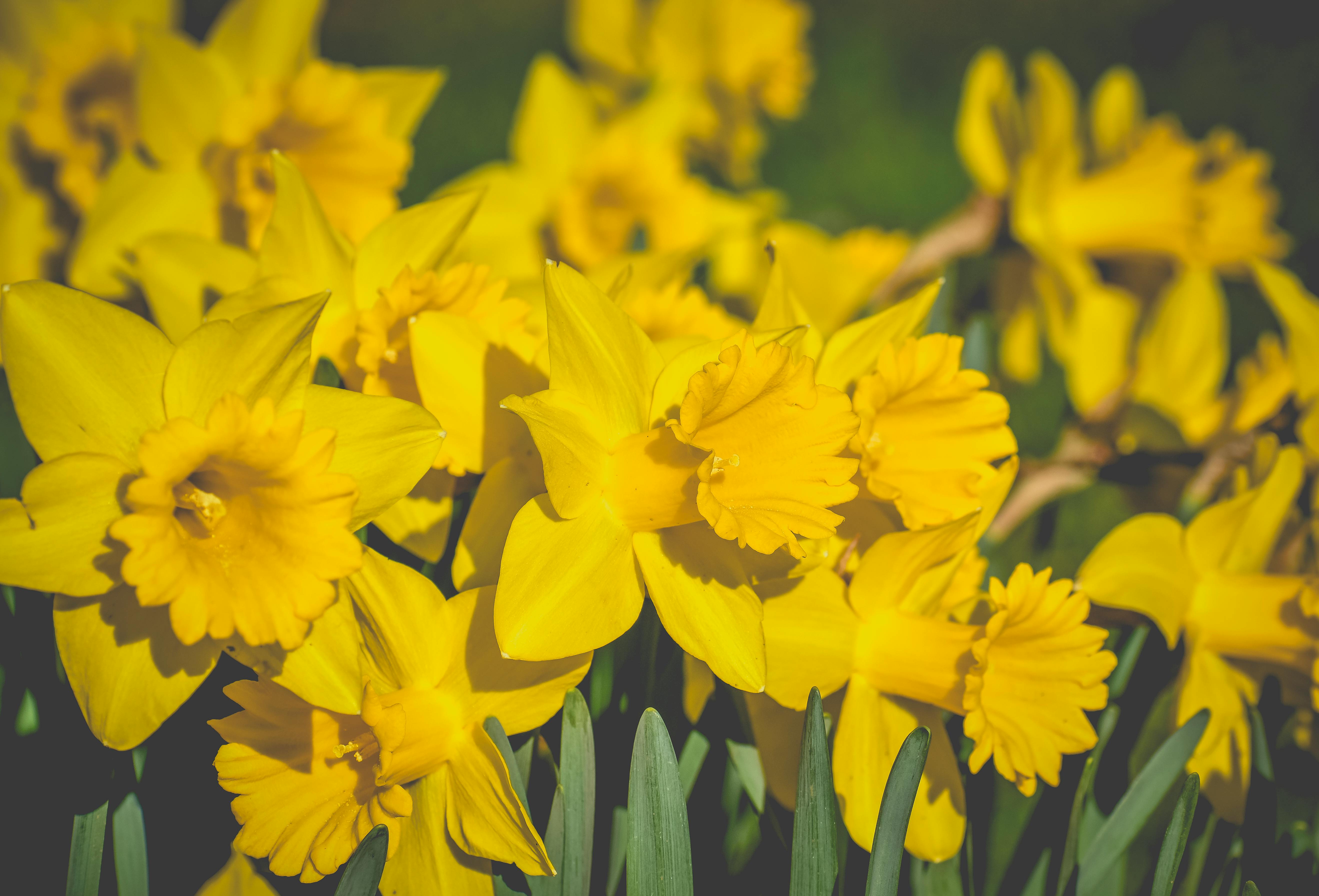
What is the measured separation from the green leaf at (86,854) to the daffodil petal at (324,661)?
0.17 meters

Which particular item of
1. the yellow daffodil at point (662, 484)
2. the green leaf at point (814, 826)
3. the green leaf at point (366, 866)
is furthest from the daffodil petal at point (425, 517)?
the green leaf at point (814, 826)

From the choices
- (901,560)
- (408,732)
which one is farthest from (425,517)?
(901,560)

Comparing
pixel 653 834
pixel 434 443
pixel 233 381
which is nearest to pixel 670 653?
pixel 653 834

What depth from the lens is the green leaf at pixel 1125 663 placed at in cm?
89

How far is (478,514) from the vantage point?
2.29 ft

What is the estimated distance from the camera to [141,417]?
65cm

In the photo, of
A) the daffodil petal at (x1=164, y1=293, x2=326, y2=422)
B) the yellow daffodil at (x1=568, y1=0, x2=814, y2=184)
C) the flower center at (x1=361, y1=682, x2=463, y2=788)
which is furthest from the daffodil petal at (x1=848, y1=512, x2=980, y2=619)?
the yellow daffodil at (x1=568, y1=0, x2=814, y2=184)

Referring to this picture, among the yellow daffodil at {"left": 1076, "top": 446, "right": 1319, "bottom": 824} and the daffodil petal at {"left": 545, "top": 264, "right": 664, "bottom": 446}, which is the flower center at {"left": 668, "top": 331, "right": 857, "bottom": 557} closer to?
the daffodil petal at {"left": 545, "top": 264, "right": 664, "bottom": 446}

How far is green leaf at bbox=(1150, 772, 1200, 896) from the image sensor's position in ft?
2.29

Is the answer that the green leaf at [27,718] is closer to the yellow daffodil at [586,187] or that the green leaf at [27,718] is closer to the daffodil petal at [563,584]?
the daffodil petal at [563,584]

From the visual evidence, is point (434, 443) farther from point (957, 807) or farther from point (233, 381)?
point (957, 807)

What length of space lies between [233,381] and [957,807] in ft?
2.11

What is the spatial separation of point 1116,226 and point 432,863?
4.03ft

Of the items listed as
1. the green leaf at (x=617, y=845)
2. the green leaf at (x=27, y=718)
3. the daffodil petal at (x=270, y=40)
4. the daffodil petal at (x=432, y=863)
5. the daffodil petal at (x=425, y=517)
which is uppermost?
the daffodil petal at (x=270, y=40)
